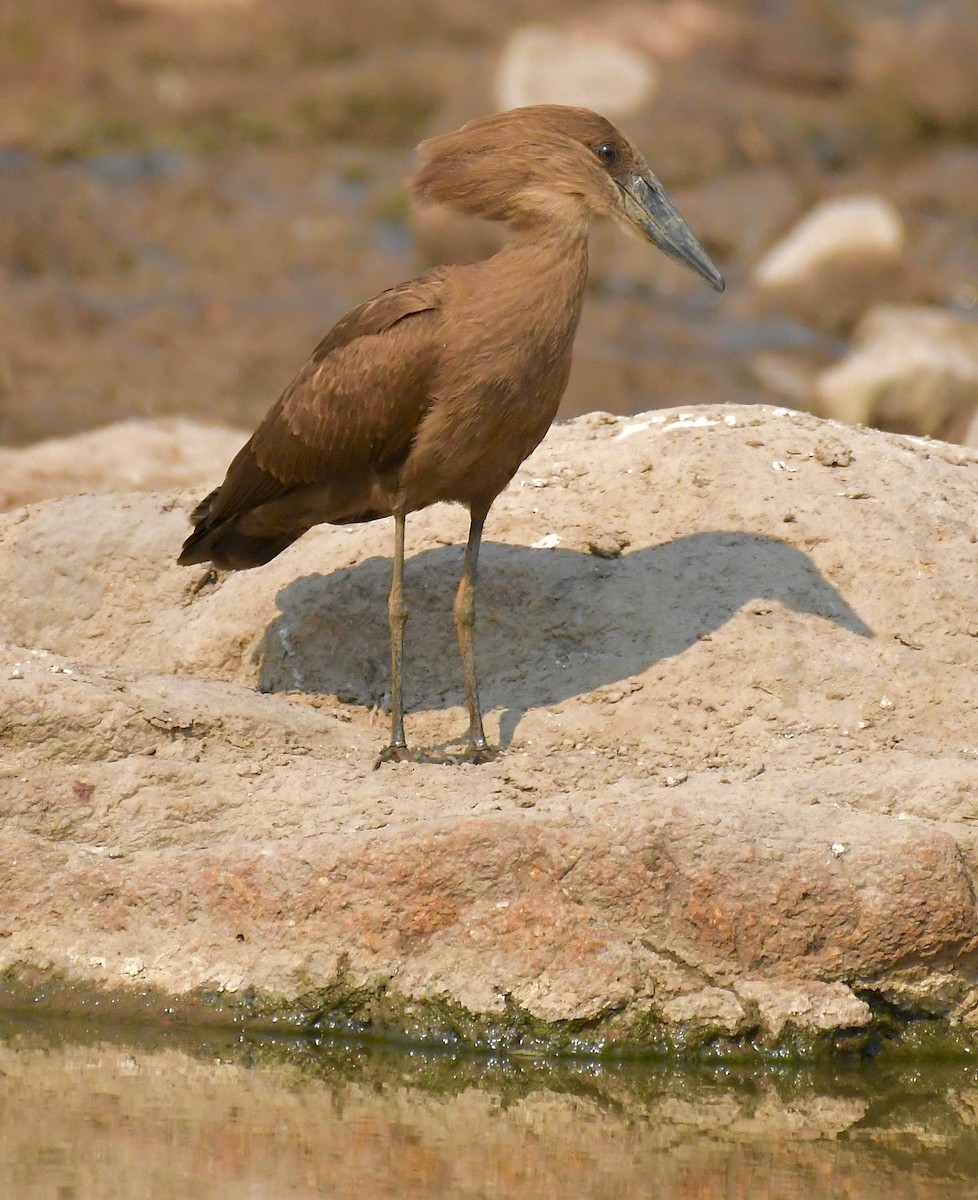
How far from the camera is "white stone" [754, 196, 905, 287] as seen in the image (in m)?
20.7

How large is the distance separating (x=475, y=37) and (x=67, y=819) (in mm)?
20964

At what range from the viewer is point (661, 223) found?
7.41 m

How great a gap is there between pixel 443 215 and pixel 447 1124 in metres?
15.4

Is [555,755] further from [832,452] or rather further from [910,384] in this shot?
[910,384]

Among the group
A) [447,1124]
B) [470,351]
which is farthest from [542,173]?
[447,1124]

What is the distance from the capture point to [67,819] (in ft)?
21.5

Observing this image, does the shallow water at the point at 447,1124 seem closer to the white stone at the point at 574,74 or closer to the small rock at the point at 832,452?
the small rock at the point at 832,452

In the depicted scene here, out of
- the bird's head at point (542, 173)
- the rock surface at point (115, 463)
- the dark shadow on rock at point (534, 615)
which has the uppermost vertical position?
the bird's head at point (542, 173)

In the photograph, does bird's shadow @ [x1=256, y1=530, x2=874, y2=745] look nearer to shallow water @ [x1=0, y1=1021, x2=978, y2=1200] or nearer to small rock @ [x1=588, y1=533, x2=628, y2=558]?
small rock @ [x1=588, y1=533, x2=628, y2=558]

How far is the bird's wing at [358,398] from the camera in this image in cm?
699

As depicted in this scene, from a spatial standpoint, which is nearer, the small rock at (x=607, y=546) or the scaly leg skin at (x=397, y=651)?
the scaly leg skin at (x=397, y=651)

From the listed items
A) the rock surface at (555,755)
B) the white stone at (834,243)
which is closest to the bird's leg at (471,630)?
the rock surface at (555,755)

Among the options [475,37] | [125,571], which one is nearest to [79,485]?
[125,571]

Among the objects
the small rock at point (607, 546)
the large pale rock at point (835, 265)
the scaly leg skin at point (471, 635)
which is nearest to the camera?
the scaly leg skin at point (471, 635)
